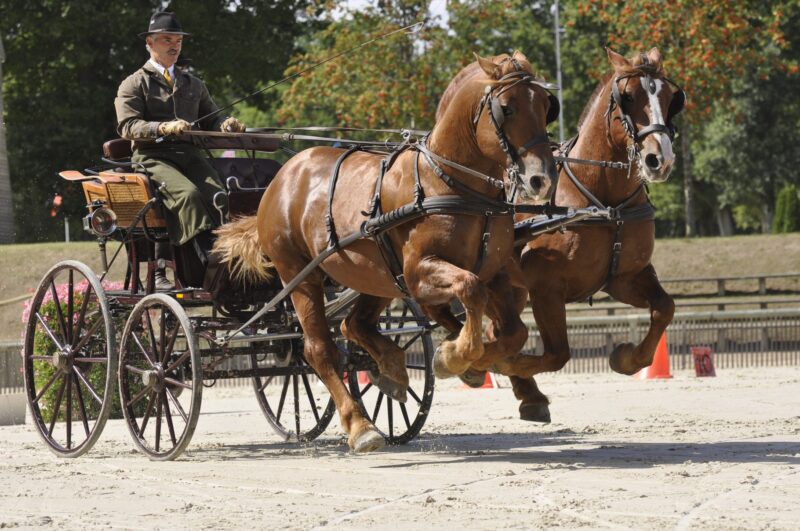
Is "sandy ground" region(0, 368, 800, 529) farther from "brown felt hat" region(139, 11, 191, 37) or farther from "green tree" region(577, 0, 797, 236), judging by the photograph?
"green tree" region(577, 0, 797, 236)

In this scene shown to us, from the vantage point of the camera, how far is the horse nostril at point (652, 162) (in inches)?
305

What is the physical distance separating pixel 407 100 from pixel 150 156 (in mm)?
15476

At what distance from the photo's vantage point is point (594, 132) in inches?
333

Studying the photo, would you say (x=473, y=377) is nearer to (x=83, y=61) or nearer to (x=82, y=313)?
(x=82, y=313)

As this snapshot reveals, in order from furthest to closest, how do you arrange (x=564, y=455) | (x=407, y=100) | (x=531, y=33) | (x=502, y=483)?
1. (x=531, y=33)
2. (x=407, y=100)
3. (x=564, y=455)
4. (x=502, y=483)

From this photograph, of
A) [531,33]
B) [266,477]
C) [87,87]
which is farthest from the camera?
[531,33]

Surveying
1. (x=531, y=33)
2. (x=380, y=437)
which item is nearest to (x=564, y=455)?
(x=380, y=437)

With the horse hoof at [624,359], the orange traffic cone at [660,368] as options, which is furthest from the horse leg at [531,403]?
the orange traffic cone at [660,368]

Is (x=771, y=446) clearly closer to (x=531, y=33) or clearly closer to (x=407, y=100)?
(x=407, y=100)

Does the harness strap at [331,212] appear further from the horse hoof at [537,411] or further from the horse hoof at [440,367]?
the horse hoof at [537,411]

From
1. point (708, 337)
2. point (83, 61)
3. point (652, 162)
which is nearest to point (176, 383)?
point (652, 162)

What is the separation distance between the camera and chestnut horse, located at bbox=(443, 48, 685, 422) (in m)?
8.09

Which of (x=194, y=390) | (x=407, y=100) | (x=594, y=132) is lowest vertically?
(x=194, y=390)

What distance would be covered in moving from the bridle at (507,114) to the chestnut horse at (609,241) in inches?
42.0
